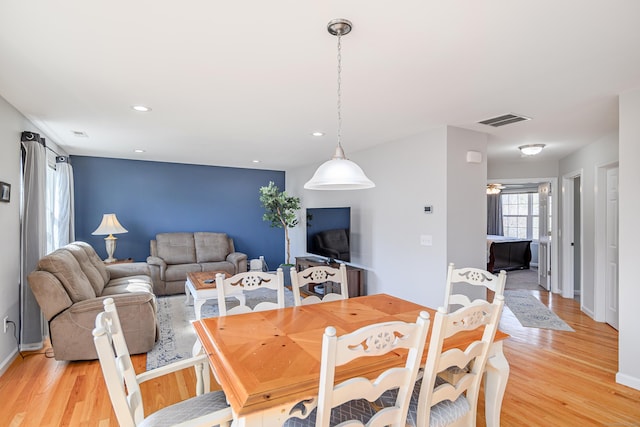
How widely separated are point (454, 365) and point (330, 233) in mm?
Result: 3937

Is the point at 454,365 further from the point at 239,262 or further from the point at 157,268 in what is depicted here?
the point at 157,268

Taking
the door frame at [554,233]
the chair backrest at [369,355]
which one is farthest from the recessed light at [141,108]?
the door frame at [554,233]

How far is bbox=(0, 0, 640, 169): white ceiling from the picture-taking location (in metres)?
1.64

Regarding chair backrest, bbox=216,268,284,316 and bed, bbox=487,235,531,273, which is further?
bed, bbox=487,235,531,273

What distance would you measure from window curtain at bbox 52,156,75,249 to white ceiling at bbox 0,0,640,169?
39.5 inches

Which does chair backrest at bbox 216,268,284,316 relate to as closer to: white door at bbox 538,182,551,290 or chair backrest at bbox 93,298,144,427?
chair backrest at bbox 93,298,144,427

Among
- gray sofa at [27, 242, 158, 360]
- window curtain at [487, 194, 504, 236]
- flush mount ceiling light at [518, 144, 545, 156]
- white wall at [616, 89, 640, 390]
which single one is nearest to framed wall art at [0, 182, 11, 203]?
gray sofa at [27, 242, 158, 360]

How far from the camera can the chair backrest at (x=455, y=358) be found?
1294mm

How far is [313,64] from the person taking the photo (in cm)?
220

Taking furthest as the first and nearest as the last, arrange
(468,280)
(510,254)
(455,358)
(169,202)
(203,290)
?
1. (510,254)
2. (169,202)
3. (203,290)
4. (468,280)
5. (455,358)

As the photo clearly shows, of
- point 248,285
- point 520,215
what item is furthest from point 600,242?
point 520,215

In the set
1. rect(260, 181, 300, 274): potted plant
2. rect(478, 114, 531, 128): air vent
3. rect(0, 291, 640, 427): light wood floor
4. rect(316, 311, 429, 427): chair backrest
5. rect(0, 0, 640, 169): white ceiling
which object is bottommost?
rect(0, 291, 640, 427): light wood floor

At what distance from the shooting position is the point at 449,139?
369cm

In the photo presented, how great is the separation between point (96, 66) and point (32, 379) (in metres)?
2.54
